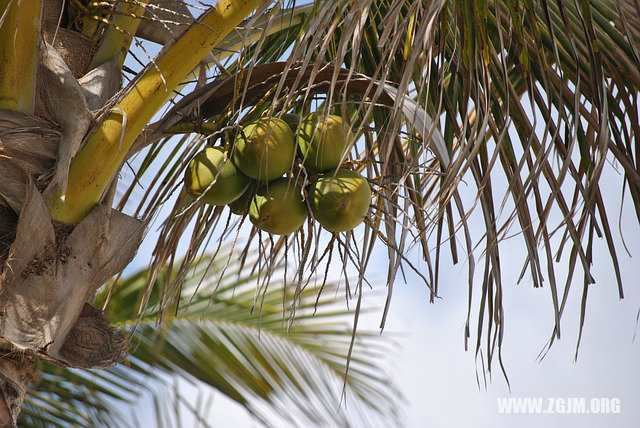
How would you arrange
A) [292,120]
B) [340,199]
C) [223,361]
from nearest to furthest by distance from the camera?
[340,199] → [292,120] → [223,361]

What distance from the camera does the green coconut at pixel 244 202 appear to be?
1.25 m

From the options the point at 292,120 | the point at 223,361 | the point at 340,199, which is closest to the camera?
the point at 340,199

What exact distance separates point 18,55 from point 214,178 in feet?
1.16

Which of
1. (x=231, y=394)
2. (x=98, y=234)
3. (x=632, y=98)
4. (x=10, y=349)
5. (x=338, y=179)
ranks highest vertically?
(x=632, y=98)

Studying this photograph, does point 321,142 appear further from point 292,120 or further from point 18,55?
point 18,55

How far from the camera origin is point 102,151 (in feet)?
3.86

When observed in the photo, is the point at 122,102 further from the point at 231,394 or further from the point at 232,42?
the point at 231,394

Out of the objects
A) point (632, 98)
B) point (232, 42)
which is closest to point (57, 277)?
point (232, 42)

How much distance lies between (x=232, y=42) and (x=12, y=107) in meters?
0.58

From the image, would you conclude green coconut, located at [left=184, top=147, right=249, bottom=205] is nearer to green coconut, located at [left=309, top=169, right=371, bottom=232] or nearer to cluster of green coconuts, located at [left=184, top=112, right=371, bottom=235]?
cluster of green coconuts, located at [left=184, top=112, right=371, bottom=235]

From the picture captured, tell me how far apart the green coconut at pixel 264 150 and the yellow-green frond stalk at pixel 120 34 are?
0.30m

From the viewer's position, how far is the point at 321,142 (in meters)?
1.17

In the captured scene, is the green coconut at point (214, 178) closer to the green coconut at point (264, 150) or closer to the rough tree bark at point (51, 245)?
the green coconut at point (264, 150)

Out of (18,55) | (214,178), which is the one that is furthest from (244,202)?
(18,55)
